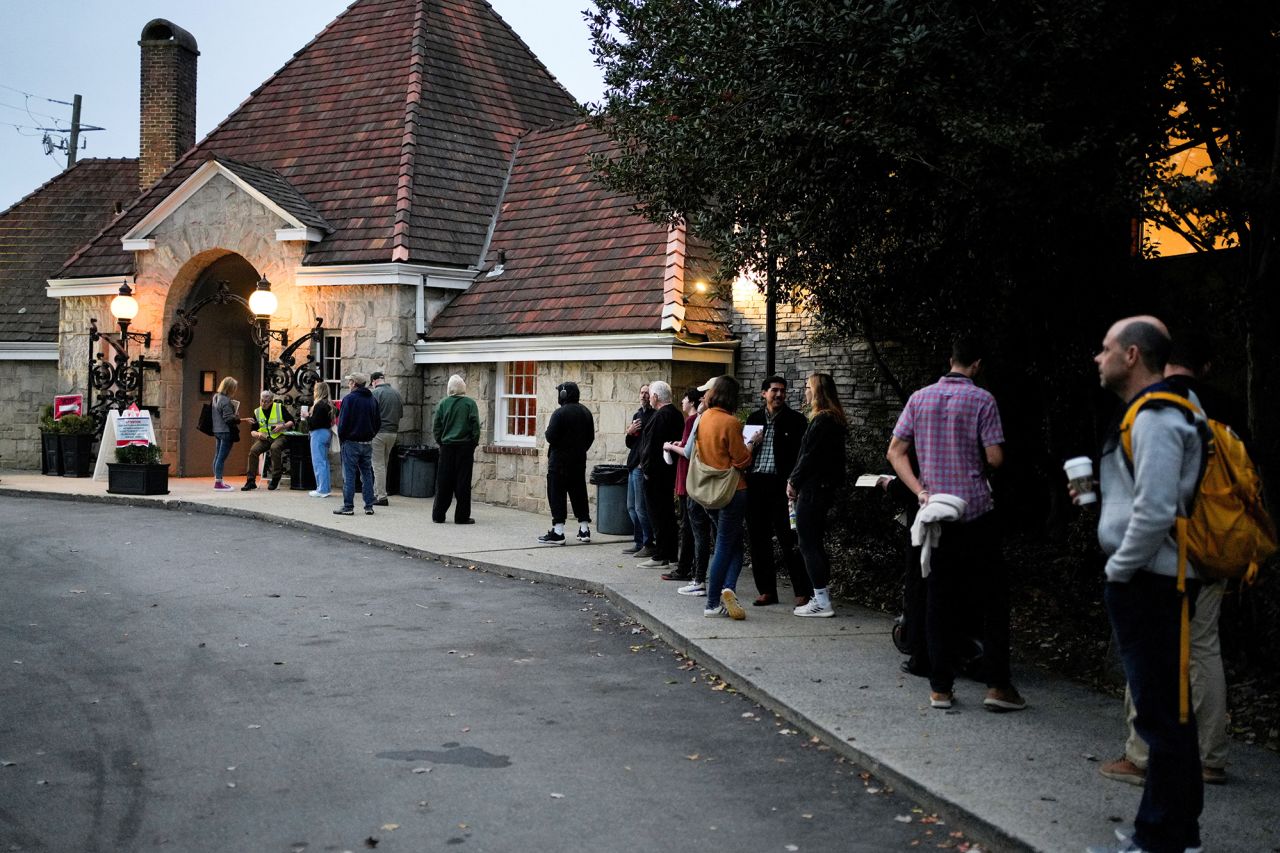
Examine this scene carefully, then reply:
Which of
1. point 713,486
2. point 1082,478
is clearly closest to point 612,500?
point 713,486

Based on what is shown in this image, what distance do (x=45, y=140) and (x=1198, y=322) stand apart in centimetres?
5222

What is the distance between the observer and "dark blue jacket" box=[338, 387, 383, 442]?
1583 cm

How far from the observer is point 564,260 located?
1872cm

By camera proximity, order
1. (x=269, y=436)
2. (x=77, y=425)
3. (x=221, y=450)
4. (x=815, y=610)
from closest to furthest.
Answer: (x=815, y=610)
(x=221, y=450)
(x=269, y=436)
(x=77, y=425)

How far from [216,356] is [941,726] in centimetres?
1945

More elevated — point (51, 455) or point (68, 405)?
point (68, 405)

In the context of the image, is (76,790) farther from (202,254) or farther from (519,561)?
(202,254)

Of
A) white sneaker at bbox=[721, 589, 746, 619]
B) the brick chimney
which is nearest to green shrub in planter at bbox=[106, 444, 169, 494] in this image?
the brick chimney

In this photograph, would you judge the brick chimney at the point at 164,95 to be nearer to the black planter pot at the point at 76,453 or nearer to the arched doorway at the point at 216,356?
the arched doorway at the point at 216,356

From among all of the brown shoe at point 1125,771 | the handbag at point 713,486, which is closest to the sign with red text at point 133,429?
the handbag at point 713,486

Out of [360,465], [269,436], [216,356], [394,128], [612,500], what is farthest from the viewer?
[216,356]

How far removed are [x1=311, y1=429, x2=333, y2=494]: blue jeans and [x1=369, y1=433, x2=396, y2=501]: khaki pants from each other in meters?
0.74

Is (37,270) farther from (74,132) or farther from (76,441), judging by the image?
(74,132)

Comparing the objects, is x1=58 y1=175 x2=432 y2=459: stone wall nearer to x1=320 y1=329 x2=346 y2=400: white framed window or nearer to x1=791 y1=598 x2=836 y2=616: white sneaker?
x1=320 y1=329 x2=346 y2=400: white framed window
